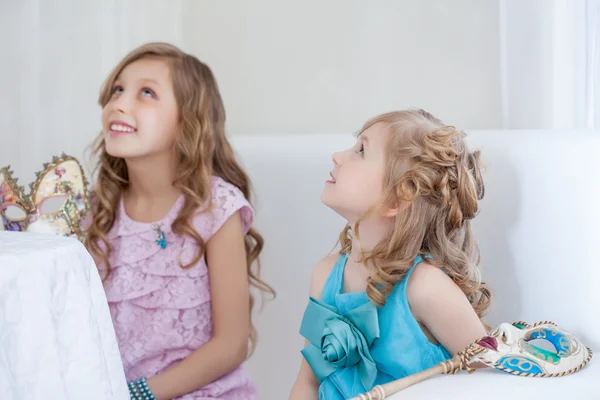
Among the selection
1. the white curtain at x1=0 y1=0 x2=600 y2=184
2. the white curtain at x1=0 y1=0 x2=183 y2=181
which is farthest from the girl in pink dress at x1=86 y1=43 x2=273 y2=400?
the white curtain at x1=0 y1=0 x2=183 y2=181

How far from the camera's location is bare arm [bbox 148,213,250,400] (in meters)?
1.35

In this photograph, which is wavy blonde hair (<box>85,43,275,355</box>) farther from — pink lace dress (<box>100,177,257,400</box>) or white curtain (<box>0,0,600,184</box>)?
white curtain (<box>0,0,600,184</box>)

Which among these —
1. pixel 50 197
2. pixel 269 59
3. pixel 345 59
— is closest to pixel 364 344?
pixel 50 197

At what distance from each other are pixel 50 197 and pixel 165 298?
0.95ft

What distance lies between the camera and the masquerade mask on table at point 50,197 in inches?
52.1

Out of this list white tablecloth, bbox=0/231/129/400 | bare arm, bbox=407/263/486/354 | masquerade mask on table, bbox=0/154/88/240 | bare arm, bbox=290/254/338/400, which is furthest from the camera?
masquerade mask on table, bbox=0/154/88/240

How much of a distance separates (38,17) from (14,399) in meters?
1.92

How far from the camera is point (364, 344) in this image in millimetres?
1072

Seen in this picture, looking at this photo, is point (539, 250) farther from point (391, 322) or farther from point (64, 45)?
point (64, 45)

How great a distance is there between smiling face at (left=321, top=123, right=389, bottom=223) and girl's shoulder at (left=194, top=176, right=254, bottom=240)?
33cm

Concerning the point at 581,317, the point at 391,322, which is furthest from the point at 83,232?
the point at 581,317

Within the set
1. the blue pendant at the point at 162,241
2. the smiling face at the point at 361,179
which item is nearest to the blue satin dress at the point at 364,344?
the smiling face at the point at 361,179

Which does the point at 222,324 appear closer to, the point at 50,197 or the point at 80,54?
the point at 50,197

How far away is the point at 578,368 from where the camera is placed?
885 millimetres
